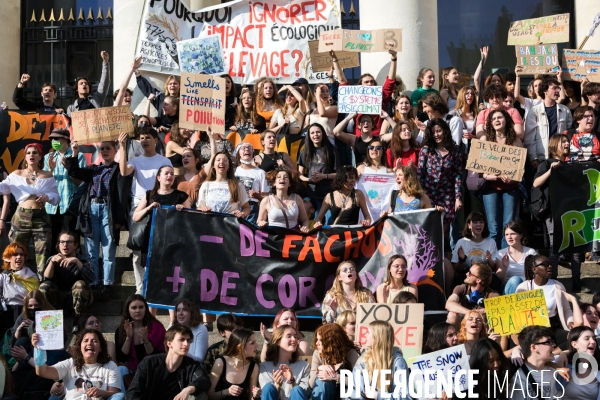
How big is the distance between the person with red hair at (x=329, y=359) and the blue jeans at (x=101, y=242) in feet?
10.5

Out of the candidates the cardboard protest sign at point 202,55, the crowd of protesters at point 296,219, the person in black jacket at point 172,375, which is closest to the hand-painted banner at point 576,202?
the crowd of protesters at point 296,219

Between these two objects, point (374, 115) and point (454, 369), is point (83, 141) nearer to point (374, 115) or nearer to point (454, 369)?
point (374, 115)

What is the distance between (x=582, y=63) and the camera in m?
14.8

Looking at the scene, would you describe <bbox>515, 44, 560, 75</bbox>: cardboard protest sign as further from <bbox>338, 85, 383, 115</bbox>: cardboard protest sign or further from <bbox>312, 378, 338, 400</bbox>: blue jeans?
<bbox>312, 378, 338, 400</bbox>: blue jeans

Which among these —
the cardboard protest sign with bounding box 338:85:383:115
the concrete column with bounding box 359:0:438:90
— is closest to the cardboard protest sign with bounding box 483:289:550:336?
the cardboard protest sign with bounding box 338:85:383:115

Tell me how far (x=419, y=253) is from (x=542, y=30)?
15.9 ft

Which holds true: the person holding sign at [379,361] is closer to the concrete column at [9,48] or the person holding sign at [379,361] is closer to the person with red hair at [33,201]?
the person with red hair at [33,201]

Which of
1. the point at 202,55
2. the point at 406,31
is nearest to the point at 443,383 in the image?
the point at 406,31

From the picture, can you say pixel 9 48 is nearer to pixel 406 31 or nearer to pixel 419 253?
pixel 406 31

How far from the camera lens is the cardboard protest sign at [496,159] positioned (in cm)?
1246

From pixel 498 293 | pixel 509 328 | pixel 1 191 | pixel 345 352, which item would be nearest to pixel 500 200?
pixel 498 293

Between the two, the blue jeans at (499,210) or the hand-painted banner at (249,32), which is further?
the hand-painted banner at (249,32)

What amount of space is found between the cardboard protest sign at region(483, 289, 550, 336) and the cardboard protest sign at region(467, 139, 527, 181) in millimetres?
2546

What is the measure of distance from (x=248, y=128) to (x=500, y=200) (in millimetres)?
3483
